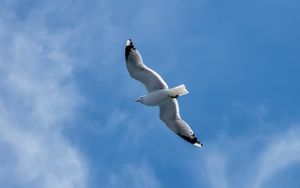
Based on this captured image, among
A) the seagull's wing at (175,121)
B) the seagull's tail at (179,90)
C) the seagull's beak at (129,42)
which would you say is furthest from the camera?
the seagull's wing at (175,121)

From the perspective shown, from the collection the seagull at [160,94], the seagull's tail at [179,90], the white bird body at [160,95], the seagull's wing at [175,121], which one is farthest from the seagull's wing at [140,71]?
the seagull's wing at [175,121]

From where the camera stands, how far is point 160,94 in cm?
4781

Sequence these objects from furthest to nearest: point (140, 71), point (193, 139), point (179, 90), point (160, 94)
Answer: point (193, 139) < point (160, 94) < point (140, 71) < point (179, 90)

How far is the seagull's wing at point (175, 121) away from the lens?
48.9m

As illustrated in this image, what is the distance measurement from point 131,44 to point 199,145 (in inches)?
245

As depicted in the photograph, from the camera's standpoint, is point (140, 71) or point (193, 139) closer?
point (140, 71)

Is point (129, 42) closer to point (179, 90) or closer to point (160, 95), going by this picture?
point (160, 95)

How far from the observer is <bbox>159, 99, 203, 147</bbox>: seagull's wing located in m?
48.9

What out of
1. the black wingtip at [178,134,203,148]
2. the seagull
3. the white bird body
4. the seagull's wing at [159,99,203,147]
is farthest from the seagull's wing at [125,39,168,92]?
the black wingtip at [178,134,203,148]

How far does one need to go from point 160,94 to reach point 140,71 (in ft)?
5.00

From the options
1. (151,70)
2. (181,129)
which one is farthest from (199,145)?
(151,70)

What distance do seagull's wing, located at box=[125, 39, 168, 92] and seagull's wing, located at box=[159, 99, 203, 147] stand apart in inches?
51.1

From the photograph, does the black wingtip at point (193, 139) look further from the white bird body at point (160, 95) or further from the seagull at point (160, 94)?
the white bird body at point (160, 95)

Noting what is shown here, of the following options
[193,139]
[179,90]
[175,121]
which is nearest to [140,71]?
[179,90]
